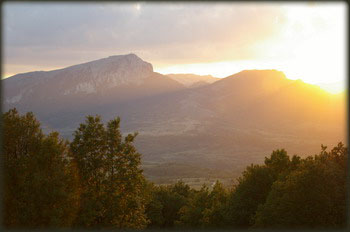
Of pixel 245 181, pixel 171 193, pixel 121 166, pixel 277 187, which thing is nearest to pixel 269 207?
pixel 277 187

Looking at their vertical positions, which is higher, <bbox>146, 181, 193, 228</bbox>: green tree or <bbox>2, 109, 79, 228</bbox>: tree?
<bbox>2, 109, 79, 228</bbox>: tree

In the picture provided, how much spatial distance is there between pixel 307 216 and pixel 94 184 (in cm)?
1249

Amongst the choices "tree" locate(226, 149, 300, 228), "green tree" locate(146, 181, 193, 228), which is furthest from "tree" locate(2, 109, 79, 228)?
"green tree" locate(146, 181, 193, 228)

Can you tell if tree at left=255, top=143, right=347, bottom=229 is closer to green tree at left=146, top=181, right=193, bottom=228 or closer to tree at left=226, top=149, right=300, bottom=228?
tree at left=226, top=149, right=300, bottom=228

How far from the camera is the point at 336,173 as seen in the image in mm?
23031

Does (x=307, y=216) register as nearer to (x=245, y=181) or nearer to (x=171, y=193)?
(x=245, y=181)

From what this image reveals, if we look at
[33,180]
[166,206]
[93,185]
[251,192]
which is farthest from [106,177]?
[166,206]

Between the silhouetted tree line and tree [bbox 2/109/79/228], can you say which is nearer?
tree [bbox 2/109/79/228]

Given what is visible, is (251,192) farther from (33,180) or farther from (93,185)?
(33,180)

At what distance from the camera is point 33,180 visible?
19625 millimetres

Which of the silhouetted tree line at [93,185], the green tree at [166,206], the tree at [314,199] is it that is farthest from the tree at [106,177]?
the green tree at [166,206]

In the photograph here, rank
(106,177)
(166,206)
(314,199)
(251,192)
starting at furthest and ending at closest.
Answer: (166,206) → (251,192) → (106,177) → (314,199)

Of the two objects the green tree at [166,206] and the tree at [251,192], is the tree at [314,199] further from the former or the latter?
the green tree at [166,206]

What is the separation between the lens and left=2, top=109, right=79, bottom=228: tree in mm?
19500
